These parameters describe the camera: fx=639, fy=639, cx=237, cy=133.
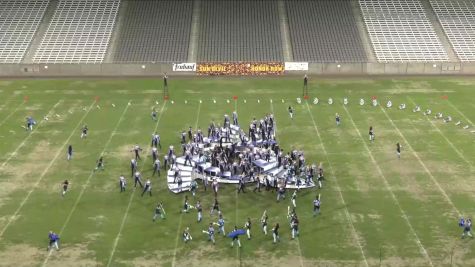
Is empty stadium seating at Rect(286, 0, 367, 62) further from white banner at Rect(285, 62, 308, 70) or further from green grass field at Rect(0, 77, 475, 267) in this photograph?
green grass field at Rect(0, 77, 475, 267)

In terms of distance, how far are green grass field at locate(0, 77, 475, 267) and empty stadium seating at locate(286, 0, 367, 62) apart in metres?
7.59

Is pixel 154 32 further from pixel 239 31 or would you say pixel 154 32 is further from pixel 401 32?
pixel 401 32

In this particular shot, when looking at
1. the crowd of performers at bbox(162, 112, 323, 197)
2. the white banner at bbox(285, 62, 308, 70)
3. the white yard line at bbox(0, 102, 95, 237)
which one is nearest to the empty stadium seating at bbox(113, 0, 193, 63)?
the white banner at bbox(285, 62, 308, 70)

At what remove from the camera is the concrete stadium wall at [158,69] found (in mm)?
59062

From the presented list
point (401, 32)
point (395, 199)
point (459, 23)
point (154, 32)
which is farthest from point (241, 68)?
point (395, 199)

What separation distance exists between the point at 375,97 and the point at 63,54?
30582mm

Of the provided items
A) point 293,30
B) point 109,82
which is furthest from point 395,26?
point 109,82

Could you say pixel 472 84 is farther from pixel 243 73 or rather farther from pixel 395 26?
pixel 243 73

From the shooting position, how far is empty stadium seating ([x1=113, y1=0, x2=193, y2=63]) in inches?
2434

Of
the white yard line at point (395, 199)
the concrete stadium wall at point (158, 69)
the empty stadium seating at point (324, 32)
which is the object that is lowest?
the white yard line at point (395, 199)

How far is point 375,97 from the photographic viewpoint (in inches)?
2010

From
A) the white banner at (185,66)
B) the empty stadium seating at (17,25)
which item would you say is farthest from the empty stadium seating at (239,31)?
the empty stadium seating at (17,25)

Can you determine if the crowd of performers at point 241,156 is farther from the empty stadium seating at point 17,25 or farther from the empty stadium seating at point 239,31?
the empty stadium seating at point 17,25

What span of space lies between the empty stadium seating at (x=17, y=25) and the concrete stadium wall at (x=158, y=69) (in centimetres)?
212
